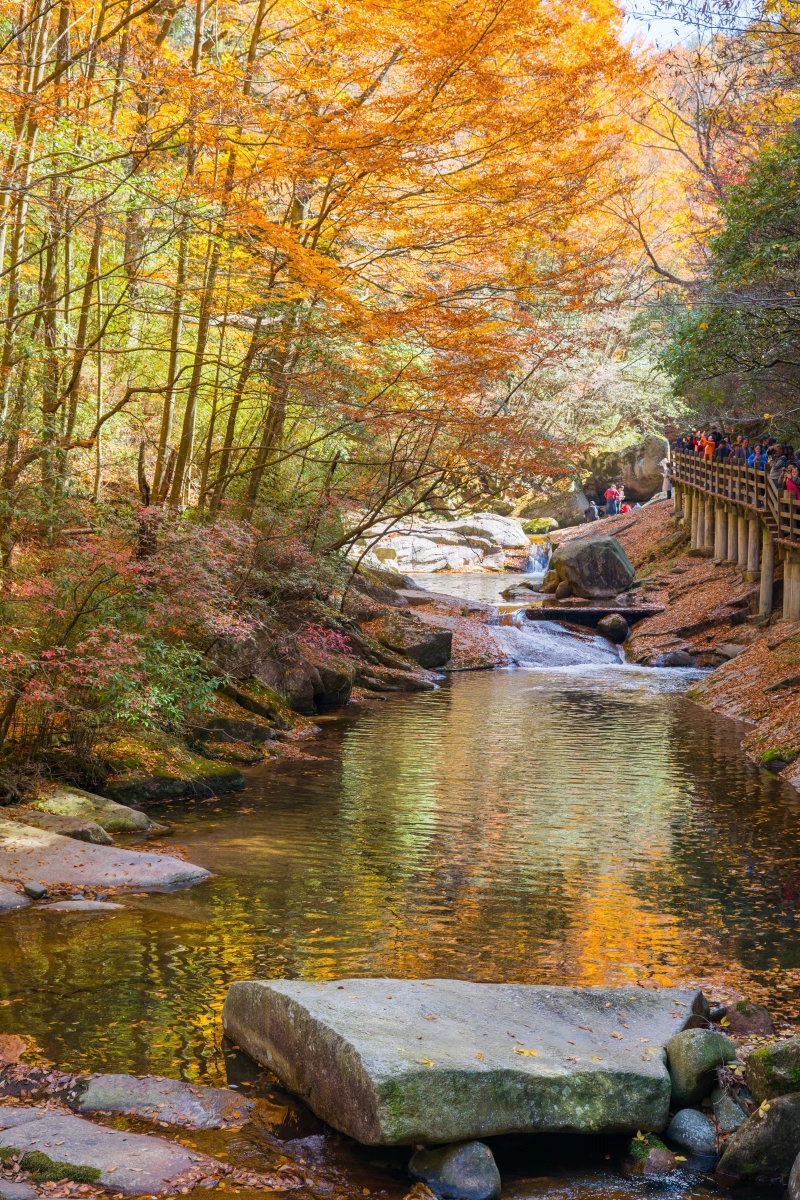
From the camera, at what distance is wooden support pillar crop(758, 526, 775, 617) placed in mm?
21281

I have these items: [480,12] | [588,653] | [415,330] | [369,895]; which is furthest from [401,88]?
[588,653]

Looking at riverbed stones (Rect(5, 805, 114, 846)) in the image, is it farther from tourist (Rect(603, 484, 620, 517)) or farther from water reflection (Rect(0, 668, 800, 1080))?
tourist (Rect(603, 484, 620, 517))

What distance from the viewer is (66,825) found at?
9.12 metres

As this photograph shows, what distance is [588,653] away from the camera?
76.3 feet

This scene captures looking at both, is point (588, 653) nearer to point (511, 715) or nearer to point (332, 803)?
point (511, 715)

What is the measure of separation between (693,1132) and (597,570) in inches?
953

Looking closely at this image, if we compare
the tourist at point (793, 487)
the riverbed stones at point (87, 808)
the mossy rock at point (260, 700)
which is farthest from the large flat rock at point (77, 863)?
the tourist at point (793, 487)

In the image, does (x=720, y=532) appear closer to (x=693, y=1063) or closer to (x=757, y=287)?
(x=757, y=287)

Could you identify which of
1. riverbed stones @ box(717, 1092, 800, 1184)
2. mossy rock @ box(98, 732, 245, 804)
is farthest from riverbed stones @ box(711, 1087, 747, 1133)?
mossy rock @ box(98, 732, 245, 804)

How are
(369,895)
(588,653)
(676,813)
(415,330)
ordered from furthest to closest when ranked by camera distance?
(588,653), (415,330), (676,813), (369,895)

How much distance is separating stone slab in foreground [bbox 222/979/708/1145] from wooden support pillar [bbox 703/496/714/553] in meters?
25.2

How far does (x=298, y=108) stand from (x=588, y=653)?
14493mm

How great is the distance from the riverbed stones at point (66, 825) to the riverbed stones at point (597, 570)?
68.5ft

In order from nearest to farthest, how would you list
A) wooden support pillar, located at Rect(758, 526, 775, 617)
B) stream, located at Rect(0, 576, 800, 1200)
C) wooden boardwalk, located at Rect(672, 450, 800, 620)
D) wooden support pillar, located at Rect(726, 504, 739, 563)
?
stream, located at Rect(0, 576, 800, 1200), wooden boardwalk, located at Rect(672, 450, 800, 620), wooden support pillar, located at Rect(758, 526, 775, 617), wooden support pillar, located at Rect(726, 504, 739, 563)
